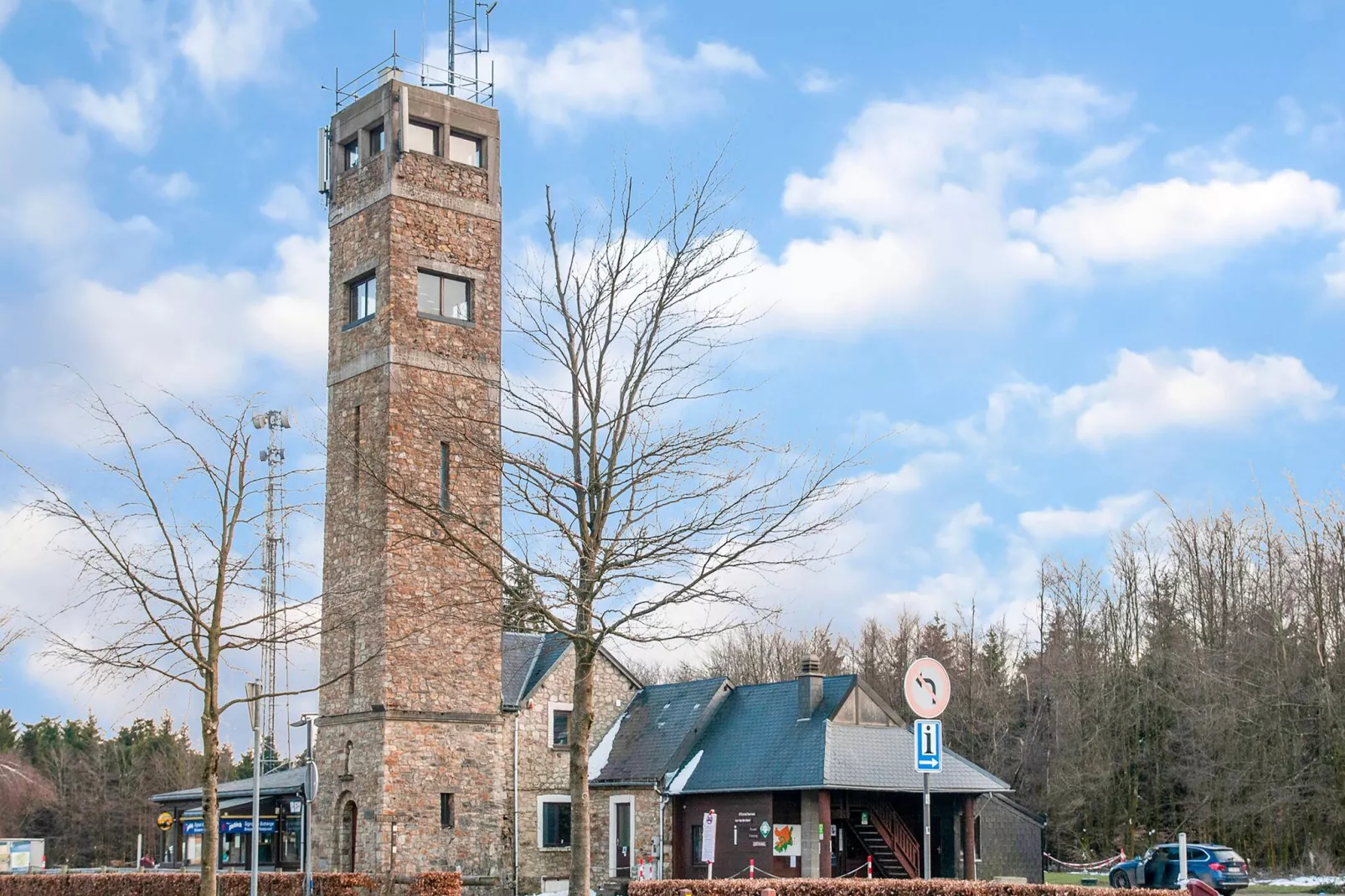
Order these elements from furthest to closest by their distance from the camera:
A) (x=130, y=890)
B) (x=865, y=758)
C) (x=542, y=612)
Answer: (x=865, y=758) → (x=130, y=890) → (x=542, y=612)

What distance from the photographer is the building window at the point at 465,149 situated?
117ft

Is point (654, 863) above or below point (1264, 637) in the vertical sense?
below

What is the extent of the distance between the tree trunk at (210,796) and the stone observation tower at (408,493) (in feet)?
33.8

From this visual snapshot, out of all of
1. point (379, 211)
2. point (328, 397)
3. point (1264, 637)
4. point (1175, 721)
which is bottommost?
point (1175, 721)

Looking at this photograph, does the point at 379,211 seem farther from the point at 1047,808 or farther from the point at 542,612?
the point at 1047,808

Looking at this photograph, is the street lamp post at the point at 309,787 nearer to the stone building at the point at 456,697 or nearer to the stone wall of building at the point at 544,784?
the stone building at the point at 456,697

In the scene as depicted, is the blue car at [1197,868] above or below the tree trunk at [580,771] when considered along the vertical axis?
below

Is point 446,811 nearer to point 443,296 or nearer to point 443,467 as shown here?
point 443,467

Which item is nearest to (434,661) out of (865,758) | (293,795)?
(293,795)

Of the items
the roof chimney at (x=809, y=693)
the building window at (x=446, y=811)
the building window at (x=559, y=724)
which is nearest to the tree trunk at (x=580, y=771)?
the building window at (x=446, y=811)

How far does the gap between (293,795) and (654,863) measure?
10.3 metres

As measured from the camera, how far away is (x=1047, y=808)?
56031mm

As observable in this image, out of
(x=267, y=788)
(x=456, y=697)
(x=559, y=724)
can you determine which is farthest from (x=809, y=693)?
(x=267, y=788)

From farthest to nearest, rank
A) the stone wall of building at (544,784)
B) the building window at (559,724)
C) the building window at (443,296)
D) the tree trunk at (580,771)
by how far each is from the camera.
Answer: the building window at (559,724) → the stone wall of building at (544,784) → the building window at (443,296) → the tree trunk at (580,771)
